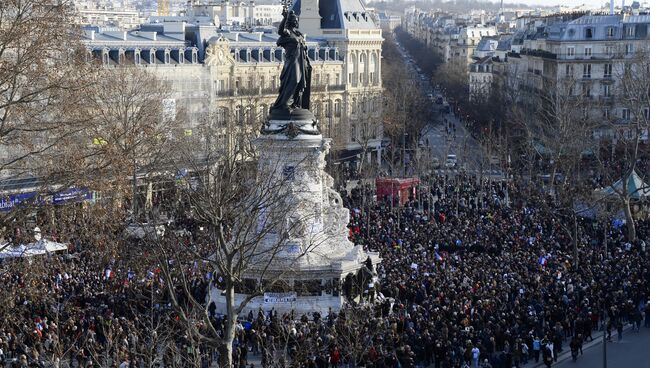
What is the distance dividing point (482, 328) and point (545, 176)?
37.2 metres

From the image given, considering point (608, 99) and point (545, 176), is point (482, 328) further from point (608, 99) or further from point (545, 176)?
point (608, 99)

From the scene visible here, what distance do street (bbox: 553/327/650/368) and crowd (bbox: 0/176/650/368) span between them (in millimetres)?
432

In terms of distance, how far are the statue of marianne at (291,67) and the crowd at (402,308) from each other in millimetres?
5752

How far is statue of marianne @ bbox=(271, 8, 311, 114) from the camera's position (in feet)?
120

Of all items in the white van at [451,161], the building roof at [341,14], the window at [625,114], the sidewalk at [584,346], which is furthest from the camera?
the building roof at [341,14]

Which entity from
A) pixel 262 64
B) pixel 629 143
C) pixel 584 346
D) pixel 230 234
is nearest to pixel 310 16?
pixel 262 64

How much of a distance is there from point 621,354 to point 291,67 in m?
13.0

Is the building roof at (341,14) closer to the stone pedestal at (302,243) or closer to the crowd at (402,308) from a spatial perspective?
the crowd at (402,308)

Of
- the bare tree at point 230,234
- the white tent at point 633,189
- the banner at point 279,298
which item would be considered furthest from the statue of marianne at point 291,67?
the white tent at point 633,189

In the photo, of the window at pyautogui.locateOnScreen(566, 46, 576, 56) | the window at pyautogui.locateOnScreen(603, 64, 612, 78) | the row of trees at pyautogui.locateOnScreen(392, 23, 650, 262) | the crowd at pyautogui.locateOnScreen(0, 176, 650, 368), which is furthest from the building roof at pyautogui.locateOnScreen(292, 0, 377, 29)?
the crowd at pyautogui.locateOnScreen(0, 176, 650, 368)

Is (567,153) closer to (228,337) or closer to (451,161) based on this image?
(451,161)

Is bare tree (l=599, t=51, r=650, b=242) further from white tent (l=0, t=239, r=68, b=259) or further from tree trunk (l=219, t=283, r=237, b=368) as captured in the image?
tree trunk (l=219, t=283, r=237, b=368)

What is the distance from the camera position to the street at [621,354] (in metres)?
31.6

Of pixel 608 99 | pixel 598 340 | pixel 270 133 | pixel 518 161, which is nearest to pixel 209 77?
pixel 518 161
